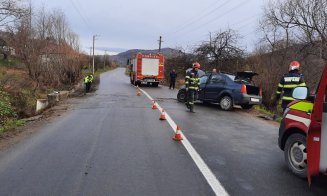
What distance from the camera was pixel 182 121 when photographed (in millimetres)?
11828

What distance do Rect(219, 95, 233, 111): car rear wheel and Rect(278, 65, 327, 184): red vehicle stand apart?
9253 mm

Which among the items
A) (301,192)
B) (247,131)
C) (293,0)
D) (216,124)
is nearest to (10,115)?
(216,124)

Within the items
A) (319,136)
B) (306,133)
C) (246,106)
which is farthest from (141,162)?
(246,106)

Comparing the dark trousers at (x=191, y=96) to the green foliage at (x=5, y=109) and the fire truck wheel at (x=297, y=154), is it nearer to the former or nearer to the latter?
the green foliage at (x=5, y=109)

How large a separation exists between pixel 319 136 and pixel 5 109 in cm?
1270

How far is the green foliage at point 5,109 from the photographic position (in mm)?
14125

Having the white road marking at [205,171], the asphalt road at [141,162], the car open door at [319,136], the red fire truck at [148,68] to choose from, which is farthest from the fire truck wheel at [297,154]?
the red fire truck at [148,68]

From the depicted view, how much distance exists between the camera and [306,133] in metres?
5.75

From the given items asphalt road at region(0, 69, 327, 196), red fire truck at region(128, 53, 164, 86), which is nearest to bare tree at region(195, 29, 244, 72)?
red fire truck at region(128, 53, 164, 86)

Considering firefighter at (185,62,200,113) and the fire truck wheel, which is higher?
firefighter at (185,62,200,113)

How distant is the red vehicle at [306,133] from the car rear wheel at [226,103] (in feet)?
30.4

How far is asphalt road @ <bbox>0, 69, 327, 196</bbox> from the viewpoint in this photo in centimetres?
531

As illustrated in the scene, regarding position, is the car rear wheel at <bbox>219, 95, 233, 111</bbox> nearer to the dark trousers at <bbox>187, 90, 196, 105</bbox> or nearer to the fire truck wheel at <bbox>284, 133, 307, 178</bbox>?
the dark trousers at <bbox>187, 90, 196, 105</bbox>

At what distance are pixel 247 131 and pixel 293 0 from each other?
35586mm
